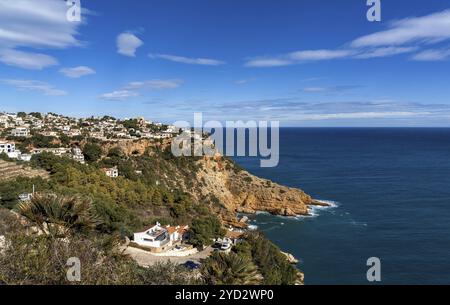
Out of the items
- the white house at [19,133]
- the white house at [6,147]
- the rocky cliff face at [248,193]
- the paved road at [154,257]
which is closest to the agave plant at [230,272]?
the paved road at [154,257]

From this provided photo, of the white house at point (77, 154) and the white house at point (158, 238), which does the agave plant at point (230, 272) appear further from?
the white house at point (77, 154)

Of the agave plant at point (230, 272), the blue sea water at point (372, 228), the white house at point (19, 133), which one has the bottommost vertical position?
the blue sea water at point (372, 228)

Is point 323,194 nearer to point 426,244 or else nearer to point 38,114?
point 426,244

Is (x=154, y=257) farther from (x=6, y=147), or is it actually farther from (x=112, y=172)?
(x=6, y=147)

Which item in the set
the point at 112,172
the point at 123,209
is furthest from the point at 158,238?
the point at 112,172

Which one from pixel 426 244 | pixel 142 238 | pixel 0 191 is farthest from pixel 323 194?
pixel 0 191
